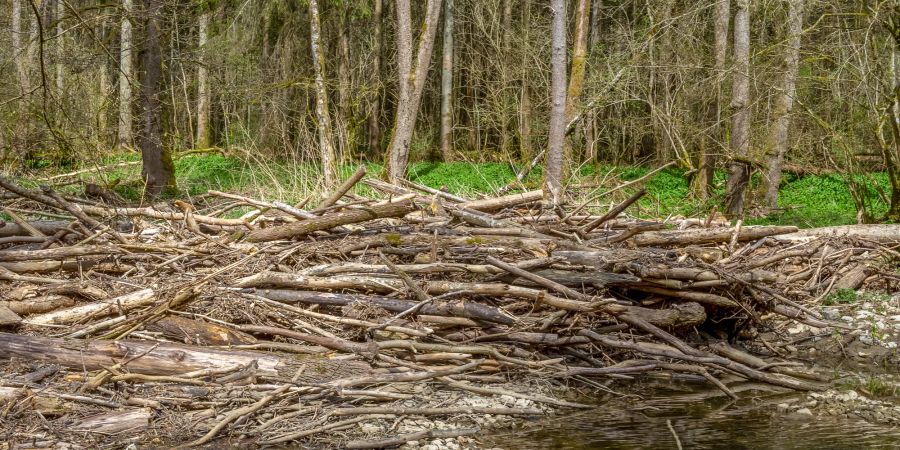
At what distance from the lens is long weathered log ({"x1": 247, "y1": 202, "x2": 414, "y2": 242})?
9227 millimetres

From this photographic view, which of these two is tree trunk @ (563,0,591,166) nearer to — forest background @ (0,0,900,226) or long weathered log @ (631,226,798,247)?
forest background @ (0,0,900,226)

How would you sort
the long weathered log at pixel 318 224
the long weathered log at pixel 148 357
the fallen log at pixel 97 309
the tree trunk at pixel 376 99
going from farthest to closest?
1. the tree trunk at pixel 376 99
2. the long weathered log at pixel 318 224
3. the fallen log at pixel 97 309
4. the long weathered log at pixel 148 357

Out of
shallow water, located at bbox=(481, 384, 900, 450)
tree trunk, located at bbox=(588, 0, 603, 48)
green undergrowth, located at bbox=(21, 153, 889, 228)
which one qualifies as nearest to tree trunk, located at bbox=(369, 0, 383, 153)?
green undergrowth, located at bbox=(21, 153, 889, 228)

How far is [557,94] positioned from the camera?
47.4ft

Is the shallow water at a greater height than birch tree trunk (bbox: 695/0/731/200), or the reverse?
birch tree trunk (bbox: 695/0/731/200)

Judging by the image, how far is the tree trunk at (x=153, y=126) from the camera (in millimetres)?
14609

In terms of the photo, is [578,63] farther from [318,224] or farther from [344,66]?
[344,66]

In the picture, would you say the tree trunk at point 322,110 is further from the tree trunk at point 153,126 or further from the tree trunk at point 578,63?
the tree trunk at point 578,63

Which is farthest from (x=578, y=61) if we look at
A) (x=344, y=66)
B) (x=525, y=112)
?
(x=344, y=66)

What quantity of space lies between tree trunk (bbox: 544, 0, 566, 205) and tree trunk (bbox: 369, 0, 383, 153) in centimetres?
1396

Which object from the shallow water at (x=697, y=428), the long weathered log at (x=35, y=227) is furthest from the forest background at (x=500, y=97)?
the shallow water at (x=697, y=428)

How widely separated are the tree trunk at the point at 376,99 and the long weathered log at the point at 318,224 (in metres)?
18.9

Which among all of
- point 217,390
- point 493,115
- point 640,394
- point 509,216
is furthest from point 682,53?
point 217,390

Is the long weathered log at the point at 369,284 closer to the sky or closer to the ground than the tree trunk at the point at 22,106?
closer to the ground
